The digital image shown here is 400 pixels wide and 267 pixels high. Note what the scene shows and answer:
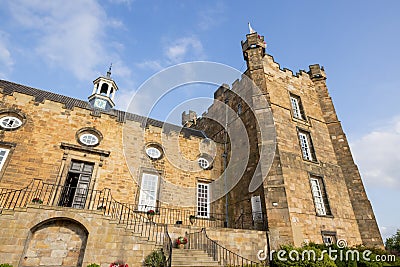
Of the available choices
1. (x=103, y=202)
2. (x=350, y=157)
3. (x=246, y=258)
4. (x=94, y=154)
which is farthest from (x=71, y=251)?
(x=350, y=157)

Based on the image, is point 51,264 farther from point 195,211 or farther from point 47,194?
point 195,211

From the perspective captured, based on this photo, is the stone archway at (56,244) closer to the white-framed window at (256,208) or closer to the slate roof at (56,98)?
the slate roof at (56,98)

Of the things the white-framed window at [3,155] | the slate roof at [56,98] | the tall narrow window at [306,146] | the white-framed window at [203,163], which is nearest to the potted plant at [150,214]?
the white-framed window at [203,163]

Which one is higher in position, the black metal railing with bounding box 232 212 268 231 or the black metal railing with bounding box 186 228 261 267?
the black metal railing with bounding box 232 212 268 231

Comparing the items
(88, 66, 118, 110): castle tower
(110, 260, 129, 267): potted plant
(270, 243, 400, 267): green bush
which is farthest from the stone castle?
(88, 66, 118, 110): castle tower

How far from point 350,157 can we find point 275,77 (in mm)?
7507

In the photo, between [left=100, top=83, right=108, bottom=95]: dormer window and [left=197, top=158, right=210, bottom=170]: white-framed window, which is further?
[left=100, top=83, right=108, bottom=95]: dormer window

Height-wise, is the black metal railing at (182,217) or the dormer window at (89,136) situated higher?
the dormer window at (89,136)

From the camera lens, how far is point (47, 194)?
1007 cm

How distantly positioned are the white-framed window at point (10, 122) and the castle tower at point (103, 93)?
7.48m

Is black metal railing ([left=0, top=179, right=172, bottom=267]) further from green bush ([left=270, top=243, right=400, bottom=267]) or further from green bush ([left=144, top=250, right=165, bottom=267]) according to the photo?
green bush ([left=270, top=243, right=400, bottom=267])

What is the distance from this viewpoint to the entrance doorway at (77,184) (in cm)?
1088

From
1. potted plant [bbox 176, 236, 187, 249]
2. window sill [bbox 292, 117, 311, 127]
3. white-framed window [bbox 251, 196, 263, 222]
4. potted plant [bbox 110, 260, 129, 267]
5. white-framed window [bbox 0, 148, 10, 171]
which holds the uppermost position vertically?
window sill [bbox 292, 117, 311, 127]

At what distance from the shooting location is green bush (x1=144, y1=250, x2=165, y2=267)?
781cm
